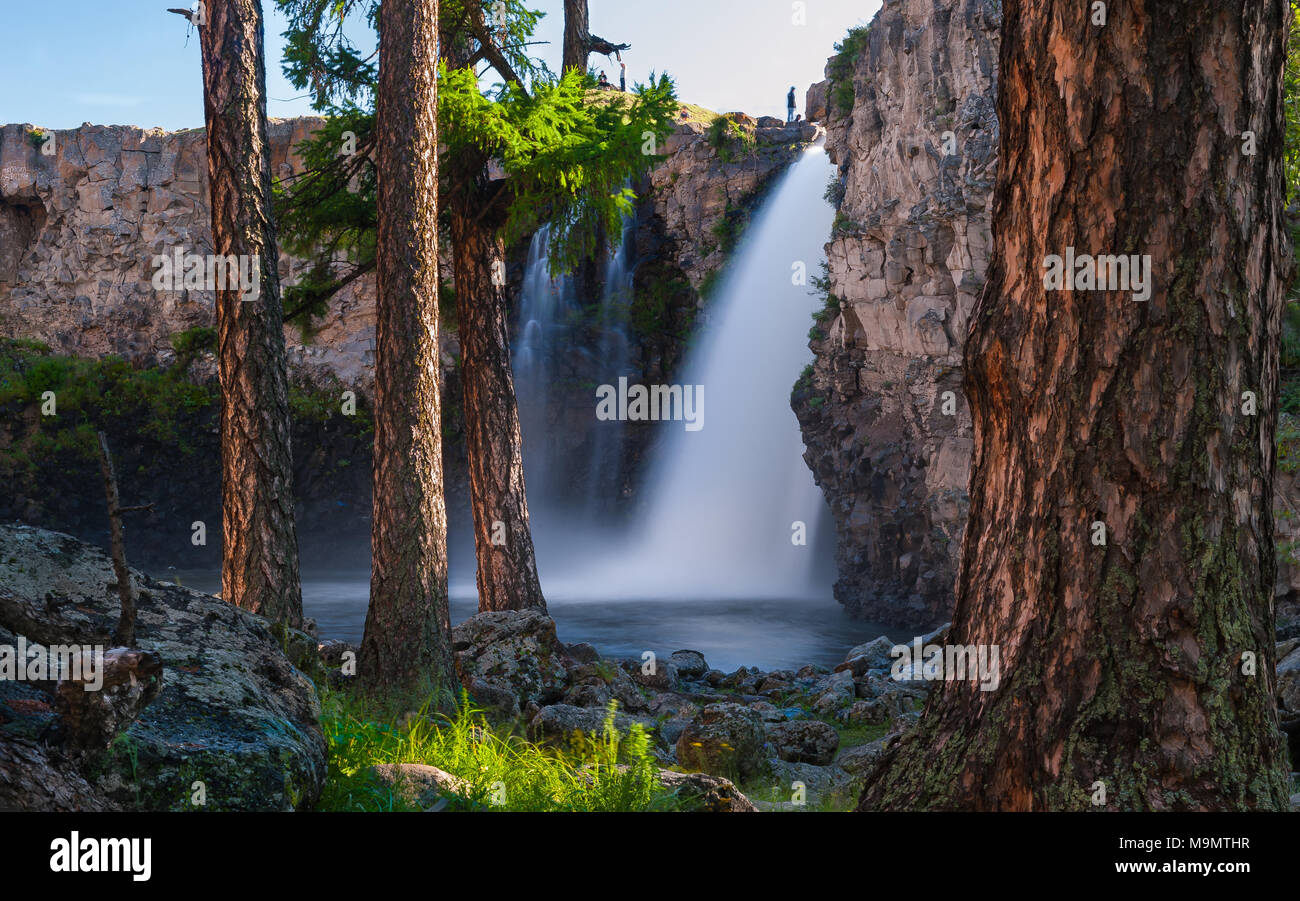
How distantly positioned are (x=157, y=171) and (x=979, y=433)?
29.9 metres

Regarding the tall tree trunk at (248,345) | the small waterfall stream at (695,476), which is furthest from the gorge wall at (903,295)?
the tall tree trunk at (248,345)

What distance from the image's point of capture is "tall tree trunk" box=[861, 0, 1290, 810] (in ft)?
9.37

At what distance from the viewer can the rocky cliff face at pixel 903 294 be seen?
1471cm

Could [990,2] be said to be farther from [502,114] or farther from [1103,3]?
[1103,3]

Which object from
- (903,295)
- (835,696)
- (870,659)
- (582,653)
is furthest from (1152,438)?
(903,295)

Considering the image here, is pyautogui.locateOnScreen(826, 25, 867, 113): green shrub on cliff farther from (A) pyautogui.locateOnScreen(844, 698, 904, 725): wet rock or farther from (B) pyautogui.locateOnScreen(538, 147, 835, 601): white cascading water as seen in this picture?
(A) pyautogui.locateOnScreen(844, 698, 904, 725): wet rock

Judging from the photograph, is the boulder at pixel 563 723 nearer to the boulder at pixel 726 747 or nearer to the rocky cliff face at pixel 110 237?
the boulder at pixel 726 747

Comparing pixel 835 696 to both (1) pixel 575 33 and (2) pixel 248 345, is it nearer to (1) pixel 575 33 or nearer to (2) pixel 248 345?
(2) pixel 248 345

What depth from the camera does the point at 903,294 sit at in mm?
16000

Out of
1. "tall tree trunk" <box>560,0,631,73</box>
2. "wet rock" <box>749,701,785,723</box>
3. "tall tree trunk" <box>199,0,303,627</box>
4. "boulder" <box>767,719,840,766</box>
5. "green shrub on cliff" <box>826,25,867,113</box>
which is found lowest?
"wet rock" <box>749,701,785,723</box>

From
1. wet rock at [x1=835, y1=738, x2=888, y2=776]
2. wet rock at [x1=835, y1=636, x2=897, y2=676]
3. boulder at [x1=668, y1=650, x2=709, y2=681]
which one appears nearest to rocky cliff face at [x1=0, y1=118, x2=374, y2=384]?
boulder at [x1=668, y1=650, x2=709, y2=681]

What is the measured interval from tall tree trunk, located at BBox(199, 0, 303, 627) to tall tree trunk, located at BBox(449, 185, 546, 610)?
3.04m

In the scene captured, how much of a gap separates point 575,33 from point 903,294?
6957mm
